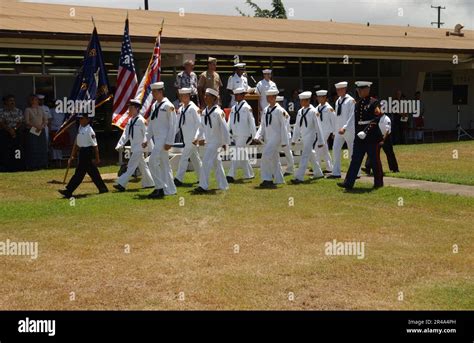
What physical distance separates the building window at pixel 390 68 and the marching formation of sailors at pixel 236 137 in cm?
1469

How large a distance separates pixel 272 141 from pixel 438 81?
2044 centimetres

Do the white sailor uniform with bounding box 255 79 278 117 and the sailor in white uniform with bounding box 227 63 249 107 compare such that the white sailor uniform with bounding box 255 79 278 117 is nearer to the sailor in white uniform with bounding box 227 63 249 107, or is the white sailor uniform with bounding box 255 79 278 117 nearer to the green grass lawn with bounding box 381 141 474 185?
the sailor in white uniform with bounding box 227 63 249 107

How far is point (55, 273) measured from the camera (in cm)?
838

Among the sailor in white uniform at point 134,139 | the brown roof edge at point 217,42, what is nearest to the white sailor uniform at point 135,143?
the sailor in white uniform at point 134,139

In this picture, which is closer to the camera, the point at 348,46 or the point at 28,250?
the point at 28,250

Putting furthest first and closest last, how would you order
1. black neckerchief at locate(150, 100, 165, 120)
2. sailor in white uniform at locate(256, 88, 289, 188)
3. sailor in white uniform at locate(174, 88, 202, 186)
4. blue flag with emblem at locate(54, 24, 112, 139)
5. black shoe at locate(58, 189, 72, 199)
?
1. blue flag with emblem at locate(54, 24, 112, 139)
2. sailor in white uniform at locate(256, 88, 289, 188)
3. sailor in white uniform at locate(174, 88, 202, 186)
4. black neckerchief at locate(150, 100, 165, 120)
5. black shoe at locate(58, 189, 72, 199)

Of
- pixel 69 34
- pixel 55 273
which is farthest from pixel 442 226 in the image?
pixel 69 34

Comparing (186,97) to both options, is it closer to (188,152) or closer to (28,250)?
(188,152)

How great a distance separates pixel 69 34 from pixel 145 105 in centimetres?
353

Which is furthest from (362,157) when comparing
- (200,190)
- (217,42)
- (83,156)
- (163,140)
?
(217,42)

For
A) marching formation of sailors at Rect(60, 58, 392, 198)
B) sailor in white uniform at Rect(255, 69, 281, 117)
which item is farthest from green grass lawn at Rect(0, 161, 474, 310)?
sailor in white uniform at Rect(255, 69, 281, 117)

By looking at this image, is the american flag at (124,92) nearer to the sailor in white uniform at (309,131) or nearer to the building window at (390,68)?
the sailor in white uniform at (309,131)

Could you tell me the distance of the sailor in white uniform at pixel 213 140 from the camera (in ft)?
47.2

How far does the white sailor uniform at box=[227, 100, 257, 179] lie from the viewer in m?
16.9
